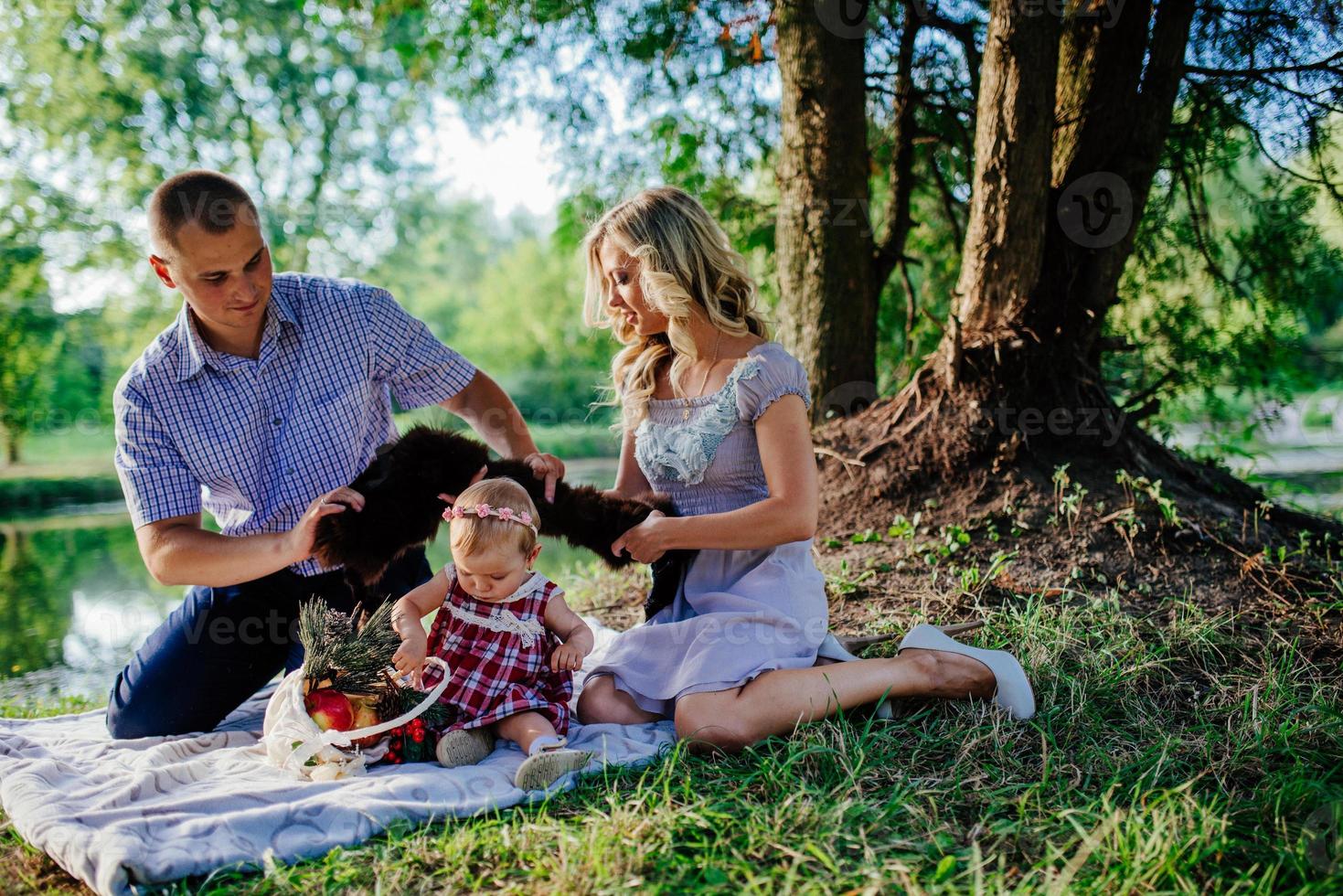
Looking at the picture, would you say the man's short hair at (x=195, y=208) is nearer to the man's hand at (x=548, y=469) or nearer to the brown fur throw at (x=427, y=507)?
the brown fur throw at (x=427, y=507)

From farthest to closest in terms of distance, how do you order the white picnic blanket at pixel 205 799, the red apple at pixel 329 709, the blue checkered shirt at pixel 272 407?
the blue checkered shirt at pixel 272 407, the red apple at pixel 329 709, the white picnic blanket at pixel 205 799

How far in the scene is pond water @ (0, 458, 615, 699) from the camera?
476 centimetres

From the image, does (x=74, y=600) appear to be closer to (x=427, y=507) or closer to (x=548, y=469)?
(x=427, y=507)

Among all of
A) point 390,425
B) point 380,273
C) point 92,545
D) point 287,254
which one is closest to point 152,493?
point 390,425

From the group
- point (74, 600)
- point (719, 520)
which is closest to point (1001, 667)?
point (719, 520)

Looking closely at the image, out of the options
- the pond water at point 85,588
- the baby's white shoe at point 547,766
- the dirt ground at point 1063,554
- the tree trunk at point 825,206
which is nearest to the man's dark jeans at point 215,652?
the baby's white shoe at point 547,766

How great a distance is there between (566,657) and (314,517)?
0.81 meters

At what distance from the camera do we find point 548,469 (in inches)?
112

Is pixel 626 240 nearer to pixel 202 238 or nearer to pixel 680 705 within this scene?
pixel 202 238

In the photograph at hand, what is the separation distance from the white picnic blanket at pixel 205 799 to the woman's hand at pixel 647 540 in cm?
50

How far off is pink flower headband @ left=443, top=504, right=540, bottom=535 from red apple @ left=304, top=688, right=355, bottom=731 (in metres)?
0.56

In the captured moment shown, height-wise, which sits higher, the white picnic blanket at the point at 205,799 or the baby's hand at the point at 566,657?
the baby's hand at the point at 566,657

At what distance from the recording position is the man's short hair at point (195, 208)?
104 inches

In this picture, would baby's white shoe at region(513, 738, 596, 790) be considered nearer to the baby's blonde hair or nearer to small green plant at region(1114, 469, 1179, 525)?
the baby's blonde hair
